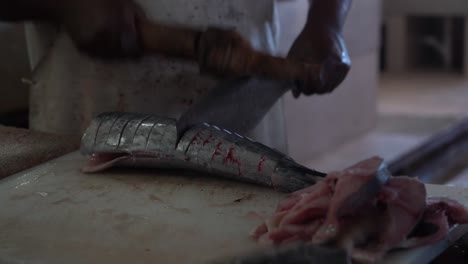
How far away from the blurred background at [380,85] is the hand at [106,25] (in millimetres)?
1007

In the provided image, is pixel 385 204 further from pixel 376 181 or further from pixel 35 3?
pixel 35 3

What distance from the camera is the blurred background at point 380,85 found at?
9.02 ft

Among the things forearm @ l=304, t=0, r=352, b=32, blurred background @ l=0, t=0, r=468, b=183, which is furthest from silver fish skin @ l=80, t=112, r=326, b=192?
blurred background @ l=0, t=0, r=468, b=183

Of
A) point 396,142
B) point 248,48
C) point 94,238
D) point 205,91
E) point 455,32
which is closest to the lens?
point 94,238

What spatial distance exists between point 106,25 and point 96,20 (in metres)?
0.03

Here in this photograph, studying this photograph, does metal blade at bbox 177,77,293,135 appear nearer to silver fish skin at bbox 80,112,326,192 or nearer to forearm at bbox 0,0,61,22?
silver fish skin at bbox 80,112,326,192

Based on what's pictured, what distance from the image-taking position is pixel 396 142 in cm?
446

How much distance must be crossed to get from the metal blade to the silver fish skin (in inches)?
5.5

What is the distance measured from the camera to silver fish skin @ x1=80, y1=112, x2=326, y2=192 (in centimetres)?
137

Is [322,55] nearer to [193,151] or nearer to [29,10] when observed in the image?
[193,151]

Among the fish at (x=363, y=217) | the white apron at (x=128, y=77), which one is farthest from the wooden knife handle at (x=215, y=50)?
the fish at (x=363, y=217)

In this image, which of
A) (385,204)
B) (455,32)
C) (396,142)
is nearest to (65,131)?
(385,204)

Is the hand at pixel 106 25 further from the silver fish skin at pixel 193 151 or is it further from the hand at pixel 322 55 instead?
the hand at pixel 322 55

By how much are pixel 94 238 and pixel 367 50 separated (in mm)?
3668
